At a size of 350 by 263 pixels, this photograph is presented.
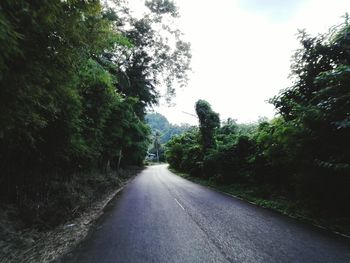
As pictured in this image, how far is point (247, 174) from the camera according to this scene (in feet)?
51.4

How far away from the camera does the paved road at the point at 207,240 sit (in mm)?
4711

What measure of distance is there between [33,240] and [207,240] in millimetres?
3953

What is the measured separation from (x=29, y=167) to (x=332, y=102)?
31.1ft

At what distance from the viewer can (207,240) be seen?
566 cm

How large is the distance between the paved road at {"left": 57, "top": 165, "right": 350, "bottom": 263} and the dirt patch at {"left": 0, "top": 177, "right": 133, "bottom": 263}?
422mm

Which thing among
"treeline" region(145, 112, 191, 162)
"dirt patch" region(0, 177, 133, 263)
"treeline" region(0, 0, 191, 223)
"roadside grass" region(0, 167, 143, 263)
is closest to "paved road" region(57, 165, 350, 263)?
"dirt patch" region(0, 177, 133, 263)

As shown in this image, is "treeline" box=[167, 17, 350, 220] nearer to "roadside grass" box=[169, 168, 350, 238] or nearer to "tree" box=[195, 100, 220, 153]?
"roadside grass" box=[169, 168, 350, 238]

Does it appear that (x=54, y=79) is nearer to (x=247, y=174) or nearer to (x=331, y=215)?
(x=331, y=215)

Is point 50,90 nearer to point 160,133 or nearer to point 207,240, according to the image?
point 207,240

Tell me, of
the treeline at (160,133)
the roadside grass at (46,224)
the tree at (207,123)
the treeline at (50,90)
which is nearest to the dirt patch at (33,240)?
the roadside grass at (46,224)

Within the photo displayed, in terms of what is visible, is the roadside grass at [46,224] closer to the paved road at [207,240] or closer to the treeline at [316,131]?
the paved road at [207,240]

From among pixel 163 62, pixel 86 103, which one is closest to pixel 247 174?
pixel 86 103

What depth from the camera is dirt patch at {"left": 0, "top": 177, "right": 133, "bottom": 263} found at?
4.96 meters

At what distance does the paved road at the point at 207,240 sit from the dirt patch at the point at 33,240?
1.38ft
